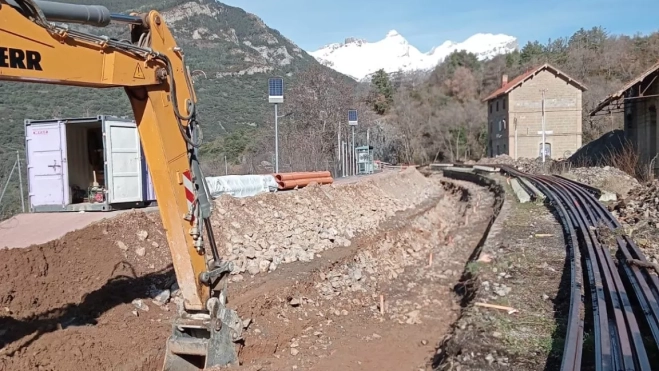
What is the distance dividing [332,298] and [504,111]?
46348mm

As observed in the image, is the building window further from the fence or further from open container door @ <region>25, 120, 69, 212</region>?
the fence

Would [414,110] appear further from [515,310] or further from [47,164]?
[515,310]

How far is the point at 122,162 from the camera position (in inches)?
529

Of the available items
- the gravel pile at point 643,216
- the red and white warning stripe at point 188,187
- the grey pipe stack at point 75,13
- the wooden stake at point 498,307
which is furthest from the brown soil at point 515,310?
the grey pipe stack at point 75,13

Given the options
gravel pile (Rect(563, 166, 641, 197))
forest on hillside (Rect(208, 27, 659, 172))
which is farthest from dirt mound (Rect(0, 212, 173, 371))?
forest on hillside (Rect(208, 27, 659, 172))

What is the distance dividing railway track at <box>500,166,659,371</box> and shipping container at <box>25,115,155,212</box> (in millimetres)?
9847

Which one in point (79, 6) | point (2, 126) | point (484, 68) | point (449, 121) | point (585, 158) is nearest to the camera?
point (79, 6)

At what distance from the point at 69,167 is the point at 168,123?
389 inches

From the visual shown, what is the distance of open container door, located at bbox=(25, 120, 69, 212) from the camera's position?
1334 centimetres

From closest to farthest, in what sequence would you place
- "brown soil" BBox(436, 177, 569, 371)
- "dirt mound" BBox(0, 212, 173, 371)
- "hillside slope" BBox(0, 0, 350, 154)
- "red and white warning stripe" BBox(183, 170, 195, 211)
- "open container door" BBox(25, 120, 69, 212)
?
"red and white warning stripe" BBox(183, 170, 195, 211)
"brown soil" BBox(436, 177, 569, 371)
"dirt mound" BBox(0, 212, 173, 371)
"open container door" BBox(25, 120, 69, 212)
"hillside slope" BBox(0, 0, 350, 154)

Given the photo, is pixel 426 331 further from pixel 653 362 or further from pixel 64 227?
pixel 64 227

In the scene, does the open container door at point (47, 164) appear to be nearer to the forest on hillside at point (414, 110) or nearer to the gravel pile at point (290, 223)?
the forest on hillside at point (414, 110)

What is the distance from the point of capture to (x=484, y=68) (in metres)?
89.7

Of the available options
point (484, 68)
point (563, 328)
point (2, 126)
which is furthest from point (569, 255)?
point (484, 68)
